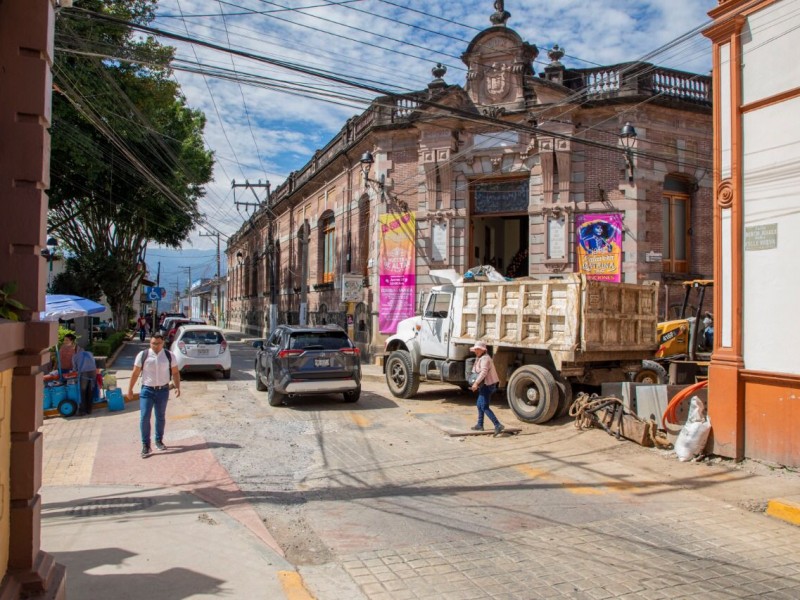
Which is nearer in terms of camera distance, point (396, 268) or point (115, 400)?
point (115, 400)

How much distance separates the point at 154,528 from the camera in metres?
5.50

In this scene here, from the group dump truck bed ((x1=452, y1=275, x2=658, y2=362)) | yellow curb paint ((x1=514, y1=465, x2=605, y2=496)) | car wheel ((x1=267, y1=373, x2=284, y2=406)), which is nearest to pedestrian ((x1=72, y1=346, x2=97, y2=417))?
car wheel ((x1=267, y1=373, x2=284, y2=406))

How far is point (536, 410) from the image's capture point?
35.6ft

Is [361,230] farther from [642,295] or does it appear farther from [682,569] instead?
[682,569]

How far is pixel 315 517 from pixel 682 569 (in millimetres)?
3350

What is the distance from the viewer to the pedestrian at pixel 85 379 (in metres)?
11.5

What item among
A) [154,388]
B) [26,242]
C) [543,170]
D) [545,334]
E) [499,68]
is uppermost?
[499,68]

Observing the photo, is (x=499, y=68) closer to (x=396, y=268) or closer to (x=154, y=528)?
(x=396, y=268)

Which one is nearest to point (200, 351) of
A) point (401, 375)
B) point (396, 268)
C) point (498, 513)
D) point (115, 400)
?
point (115, 400)

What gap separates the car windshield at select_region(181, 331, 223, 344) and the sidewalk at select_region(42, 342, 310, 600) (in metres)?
7.68

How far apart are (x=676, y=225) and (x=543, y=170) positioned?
15.5ft

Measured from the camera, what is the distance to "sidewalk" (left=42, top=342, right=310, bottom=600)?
4367 millimetres

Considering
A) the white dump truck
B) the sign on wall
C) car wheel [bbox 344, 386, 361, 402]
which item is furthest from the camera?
the sign on wall

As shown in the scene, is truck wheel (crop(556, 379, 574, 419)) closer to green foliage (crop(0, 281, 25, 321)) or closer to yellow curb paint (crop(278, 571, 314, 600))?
yellow curb paint (crop(278, 571, 314, 600))
